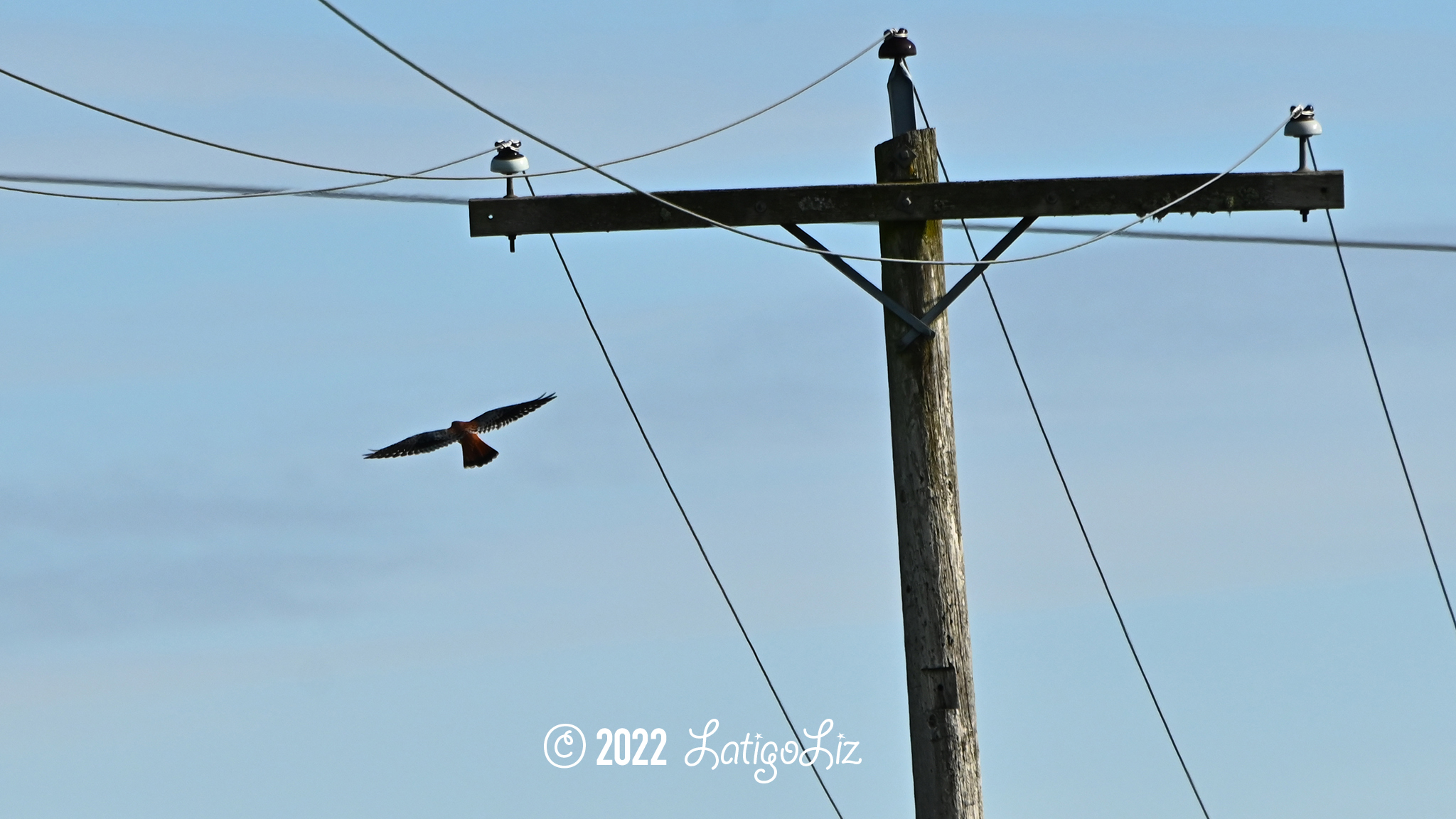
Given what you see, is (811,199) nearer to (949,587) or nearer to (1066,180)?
(1066,180)

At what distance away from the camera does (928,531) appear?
796cm

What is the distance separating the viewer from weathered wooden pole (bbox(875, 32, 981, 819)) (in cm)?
789

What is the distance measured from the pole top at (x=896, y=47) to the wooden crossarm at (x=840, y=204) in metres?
0.71

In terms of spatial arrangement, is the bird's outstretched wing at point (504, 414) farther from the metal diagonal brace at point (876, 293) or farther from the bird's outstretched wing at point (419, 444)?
the metal diagonal brace at point (876, 293)

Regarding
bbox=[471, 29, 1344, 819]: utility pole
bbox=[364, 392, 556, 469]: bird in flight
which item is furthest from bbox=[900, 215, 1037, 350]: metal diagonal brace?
bbox=[364, 392, 556, 469]: bird in flight

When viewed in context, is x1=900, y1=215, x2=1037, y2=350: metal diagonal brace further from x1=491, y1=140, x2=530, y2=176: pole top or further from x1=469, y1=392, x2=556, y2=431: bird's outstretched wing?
x1=469, y1=392, x2=556, y2=431: bird's outstretched wing

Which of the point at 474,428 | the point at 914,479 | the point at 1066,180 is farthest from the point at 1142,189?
the point at 474,428

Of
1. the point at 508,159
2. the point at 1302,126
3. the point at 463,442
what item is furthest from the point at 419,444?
the point at 1302,126

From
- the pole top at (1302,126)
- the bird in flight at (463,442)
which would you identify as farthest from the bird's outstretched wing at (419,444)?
the pole top at (1302,126)

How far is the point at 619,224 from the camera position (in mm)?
8102

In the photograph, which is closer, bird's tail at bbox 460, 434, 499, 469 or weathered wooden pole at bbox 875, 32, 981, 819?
weathered wooden pole at bbox 875, 32, 981, 819

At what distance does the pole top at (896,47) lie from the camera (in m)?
8.48

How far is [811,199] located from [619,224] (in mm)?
743

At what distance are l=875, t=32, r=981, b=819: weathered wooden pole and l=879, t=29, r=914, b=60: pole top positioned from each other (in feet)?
1.60
